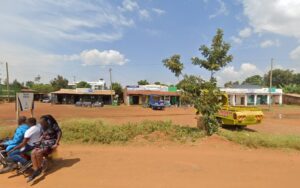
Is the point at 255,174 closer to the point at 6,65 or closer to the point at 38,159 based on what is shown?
the point at 38,159

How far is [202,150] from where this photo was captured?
8.95 meters

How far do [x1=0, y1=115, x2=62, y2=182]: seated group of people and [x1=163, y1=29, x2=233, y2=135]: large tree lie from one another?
6.08 m

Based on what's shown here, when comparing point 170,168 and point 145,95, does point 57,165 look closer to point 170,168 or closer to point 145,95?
point 170,168

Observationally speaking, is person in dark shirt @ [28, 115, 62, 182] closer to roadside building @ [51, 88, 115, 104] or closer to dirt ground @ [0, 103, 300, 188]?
dirt ground @ [0, 103, 300, 188]

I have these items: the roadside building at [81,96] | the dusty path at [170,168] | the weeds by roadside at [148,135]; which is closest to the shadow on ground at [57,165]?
the dusty path at [170,168]

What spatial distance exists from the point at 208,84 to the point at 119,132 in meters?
3.96

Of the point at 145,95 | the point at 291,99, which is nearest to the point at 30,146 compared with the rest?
the point at 145,95

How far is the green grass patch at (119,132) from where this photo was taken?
1032 centimetres

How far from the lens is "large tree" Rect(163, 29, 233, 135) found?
11102 millimetres

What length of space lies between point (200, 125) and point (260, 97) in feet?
190

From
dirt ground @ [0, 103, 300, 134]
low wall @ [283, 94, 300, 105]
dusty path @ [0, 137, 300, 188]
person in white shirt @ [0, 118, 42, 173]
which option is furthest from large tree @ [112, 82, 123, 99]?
person in white shirt @ [0, 118, 42, 173]

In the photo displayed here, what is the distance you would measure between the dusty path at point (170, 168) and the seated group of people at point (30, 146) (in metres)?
0.32

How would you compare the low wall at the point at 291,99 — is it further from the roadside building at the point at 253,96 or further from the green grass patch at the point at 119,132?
the green grass patch at the point at 119,132

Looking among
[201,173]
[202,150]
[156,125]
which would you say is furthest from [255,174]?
[156,125]
